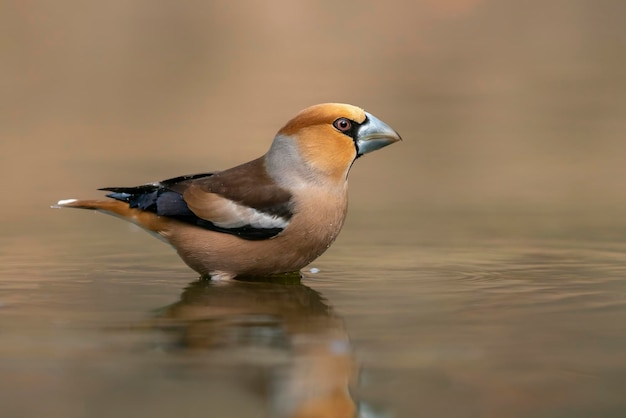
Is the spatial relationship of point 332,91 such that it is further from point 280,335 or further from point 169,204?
point 280,335

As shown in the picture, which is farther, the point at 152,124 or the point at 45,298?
the point at 152,124

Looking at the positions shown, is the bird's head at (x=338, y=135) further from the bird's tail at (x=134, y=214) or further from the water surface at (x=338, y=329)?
the bird's tail at (x=134, y=214)

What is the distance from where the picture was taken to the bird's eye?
644 cm

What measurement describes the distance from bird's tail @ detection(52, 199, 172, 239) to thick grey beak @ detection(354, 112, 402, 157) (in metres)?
1.13

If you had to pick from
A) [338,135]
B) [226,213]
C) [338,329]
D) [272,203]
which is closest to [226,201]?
[226,213]

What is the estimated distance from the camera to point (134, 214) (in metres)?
6.61

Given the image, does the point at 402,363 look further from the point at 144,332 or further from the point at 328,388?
the point at 144,332

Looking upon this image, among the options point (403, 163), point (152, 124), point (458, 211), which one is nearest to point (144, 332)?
point (458, 211)

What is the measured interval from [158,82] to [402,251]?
37.4ft

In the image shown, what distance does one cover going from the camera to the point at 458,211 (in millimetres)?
8586

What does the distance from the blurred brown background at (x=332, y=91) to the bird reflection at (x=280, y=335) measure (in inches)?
120

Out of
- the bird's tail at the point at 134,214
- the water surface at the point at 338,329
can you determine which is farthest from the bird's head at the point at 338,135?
the bird's tail at the point at 134,214

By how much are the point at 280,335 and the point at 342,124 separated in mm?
1801

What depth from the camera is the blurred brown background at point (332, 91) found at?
10.3m
